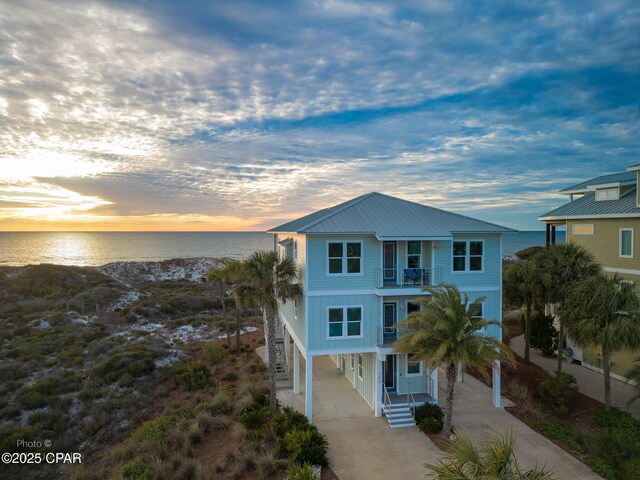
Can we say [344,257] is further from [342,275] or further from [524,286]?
[524,286]

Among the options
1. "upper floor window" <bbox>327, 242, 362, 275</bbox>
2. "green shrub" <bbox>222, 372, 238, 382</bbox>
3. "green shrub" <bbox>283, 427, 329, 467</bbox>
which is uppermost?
"upper floor window" <bbox>327, 242, 362, 275</bbox>

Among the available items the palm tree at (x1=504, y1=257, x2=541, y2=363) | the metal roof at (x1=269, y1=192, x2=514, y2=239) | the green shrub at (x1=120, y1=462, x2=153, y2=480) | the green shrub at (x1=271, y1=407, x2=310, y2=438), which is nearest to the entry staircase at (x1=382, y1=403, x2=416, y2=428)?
the green shrub at (x1=271, y1=407, x2=310, y2=438)

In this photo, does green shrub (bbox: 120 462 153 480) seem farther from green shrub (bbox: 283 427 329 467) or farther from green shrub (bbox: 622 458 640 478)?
green shrub (bbox: 622 458 640 478)

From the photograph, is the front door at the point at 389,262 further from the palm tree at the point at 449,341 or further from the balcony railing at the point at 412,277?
the palm tree at the point at 449,341

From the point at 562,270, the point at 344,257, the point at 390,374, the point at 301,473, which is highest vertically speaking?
the point at 344,257

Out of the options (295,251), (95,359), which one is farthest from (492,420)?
(95,359)

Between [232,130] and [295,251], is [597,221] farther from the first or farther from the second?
[232,130]

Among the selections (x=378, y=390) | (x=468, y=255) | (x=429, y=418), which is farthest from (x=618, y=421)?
(x=378, y=390)
